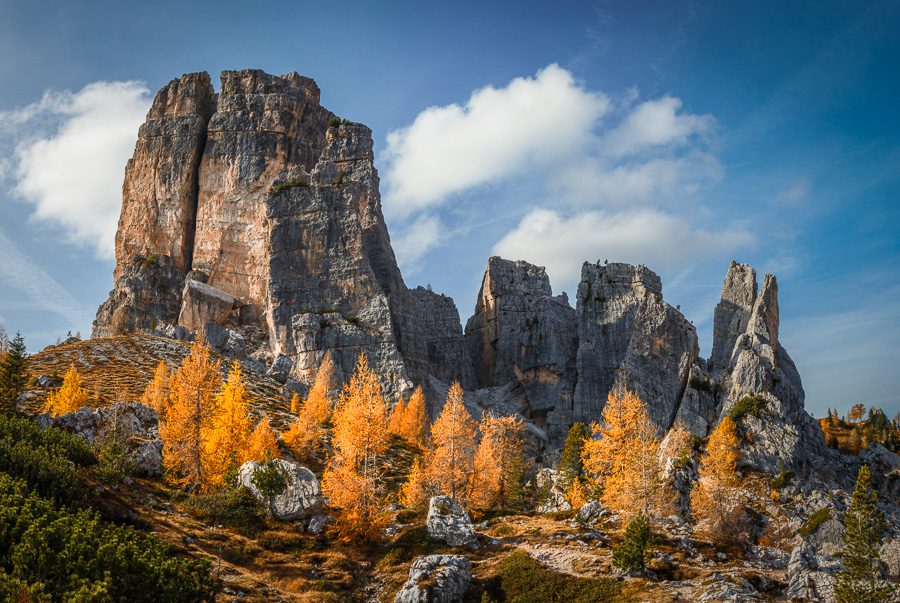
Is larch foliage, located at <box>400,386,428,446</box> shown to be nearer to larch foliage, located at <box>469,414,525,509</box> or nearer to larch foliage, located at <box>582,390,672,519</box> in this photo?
larch foliage, located at <box>469,414,525,509</box>

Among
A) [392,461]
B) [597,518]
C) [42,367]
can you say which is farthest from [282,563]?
[42,367]

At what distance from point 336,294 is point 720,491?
96849mm

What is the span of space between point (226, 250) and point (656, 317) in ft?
335

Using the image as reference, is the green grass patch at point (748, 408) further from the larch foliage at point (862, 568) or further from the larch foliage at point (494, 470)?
the larch foliage at point (862, 568)

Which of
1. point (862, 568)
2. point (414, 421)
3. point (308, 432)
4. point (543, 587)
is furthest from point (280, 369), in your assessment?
point (862, 568)

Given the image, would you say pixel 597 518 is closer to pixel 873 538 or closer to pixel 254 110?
pixel 873 538

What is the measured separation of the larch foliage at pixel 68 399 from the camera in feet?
228

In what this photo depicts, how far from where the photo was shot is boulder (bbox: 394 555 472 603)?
39.6m

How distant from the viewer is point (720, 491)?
210ft

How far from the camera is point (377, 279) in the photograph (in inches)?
6038

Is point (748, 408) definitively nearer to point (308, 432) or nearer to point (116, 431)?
point (308, 432)

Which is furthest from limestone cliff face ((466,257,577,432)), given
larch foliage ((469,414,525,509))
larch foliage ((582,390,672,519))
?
larch foliage ((582,390,672,519))

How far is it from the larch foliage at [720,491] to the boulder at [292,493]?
102 ft

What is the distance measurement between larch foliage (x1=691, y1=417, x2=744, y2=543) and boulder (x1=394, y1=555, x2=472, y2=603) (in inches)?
864
